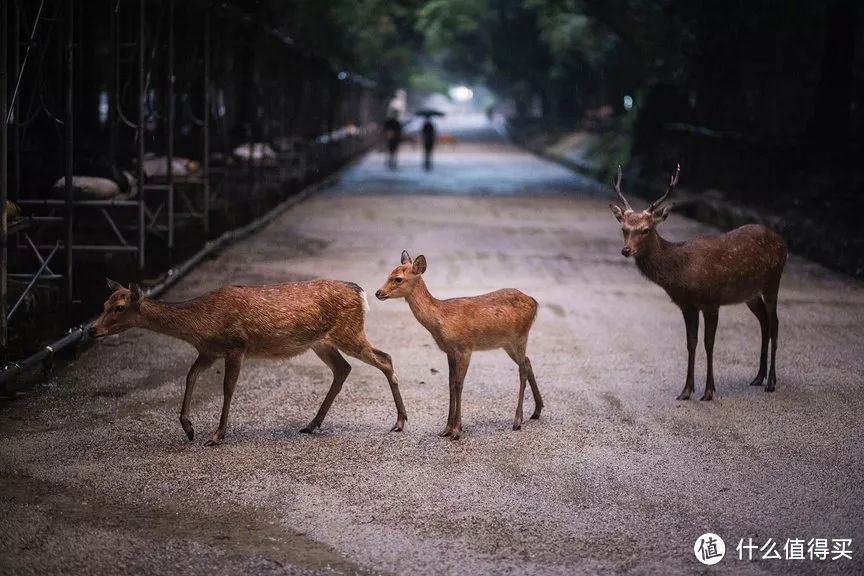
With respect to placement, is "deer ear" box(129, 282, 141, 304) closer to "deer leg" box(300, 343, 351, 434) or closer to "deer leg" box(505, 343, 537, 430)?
"deer leg" box(300, 343, 351, 434)

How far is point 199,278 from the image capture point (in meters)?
13.9

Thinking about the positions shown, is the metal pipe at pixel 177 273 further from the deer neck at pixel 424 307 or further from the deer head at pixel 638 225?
the deer head at pixel 638 225

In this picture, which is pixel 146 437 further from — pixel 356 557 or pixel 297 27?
pixel 297 27

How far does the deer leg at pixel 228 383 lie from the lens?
23.6 feet

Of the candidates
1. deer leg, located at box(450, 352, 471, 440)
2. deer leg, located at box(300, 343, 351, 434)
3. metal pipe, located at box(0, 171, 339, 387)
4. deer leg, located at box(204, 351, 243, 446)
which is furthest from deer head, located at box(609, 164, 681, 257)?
metal pipe, located at box(0, 171, 339, 387)

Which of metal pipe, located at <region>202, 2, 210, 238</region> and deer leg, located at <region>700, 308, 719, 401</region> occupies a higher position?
metal pipe, located at <region>202, 2, 210, 238</region>

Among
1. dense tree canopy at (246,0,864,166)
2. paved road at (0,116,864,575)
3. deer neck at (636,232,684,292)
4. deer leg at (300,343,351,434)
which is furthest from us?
dense tree canopy at (246,0,864,166)

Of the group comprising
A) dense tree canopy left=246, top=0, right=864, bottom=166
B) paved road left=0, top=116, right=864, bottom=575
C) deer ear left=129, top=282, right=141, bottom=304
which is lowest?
paved road left=0, top=116, right=864, bottom=575

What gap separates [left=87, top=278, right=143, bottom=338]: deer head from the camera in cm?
705

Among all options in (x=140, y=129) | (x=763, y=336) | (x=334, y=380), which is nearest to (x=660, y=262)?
(x=763, y=336)

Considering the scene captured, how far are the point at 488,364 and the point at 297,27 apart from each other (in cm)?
2719

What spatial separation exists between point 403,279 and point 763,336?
324 cm

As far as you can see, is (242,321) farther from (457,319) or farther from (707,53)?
(707,53)

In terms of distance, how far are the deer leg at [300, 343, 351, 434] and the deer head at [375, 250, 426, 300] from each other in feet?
1.83
